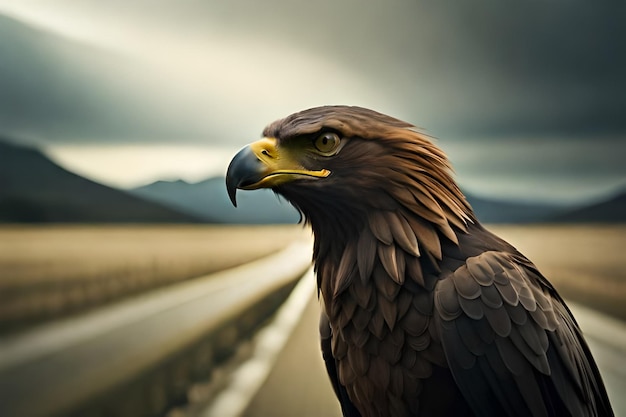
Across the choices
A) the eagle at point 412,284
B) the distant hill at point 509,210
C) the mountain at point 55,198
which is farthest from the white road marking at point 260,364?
the eagle at point 412,284

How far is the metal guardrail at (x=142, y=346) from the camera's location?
5.13 feet

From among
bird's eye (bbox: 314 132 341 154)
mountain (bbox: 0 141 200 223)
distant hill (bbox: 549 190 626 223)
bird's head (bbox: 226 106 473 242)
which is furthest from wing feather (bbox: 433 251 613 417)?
mountain (bbox: 0 141 200 223)

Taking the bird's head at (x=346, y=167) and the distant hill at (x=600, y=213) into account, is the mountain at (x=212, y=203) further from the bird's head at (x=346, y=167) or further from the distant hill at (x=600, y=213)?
the distant hill at (x=600, y=213)

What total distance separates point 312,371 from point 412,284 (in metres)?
0.85

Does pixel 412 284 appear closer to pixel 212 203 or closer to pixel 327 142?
pixel 327 142

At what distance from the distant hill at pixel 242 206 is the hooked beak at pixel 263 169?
0.70 m

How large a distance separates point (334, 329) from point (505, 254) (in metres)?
0.32

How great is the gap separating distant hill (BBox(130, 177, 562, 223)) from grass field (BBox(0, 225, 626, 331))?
35 millimetres

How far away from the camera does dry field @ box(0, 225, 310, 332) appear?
5.27 ft

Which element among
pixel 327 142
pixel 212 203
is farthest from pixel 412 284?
pixel 212 203

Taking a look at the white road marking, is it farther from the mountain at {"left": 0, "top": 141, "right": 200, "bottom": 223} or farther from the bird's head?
the bird's head

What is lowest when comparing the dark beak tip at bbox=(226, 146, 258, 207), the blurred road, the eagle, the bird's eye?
the blurred road

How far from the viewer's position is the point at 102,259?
167cm

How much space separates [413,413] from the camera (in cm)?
87
